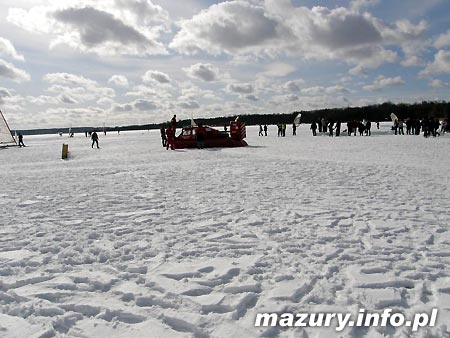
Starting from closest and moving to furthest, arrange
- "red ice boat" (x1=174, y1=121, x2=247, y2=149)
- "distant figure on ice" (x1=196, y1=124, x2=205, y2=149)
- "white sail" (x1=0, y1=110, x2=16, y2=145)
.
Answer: "distant figure on ice" (x1=196, y1=124, x2=205, y2=149)
"red ice boat" (x1=174, y1=121, x2=247, y2=149)
"white sail" (x1=0, y1=110, x2=16, y2=145)

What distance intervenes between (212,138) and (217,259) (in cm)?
2087

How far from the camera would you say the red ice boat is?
2498 centimetres

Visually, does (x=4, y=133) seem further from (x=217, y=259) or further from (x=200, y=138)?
(x=217, y=259)

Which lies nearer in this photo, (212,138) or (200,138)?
(200,138)

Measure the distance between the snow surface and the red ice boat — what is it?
1594 cm

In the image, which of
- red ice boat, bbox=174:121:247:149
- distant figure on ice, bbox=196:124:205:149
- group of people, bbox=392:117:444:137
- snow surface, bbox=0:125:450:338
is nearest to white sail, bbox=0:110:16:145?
red ice boat, bbox=174:121:247:149

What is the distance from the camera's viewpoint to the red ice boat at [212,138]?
24980mm

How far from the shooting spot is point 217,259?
4.54 meters

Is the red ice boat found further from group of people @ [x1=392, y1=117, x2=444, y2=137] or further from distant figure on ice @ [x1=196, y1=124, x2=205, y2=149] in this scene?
group of people @ [x1=392, y1=117, x2=444, y2=137]

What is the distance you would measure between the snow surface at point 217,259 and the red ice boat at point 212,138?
1594 cm

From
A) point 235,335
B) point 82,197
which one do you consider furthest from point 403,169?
point 235,335

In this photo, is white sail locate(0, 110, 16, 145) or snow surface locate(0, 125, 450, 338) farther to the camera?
white sail locate(0, 110, 16, 145)

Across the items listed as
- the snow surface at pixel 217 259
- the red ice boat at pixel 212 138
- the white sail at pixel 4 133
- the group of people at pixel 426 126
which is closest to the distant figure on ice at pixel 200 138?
the red ice boat at pixel 212 138

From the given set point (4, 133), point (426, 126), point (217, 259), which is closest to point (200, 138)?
point (426, 126)
